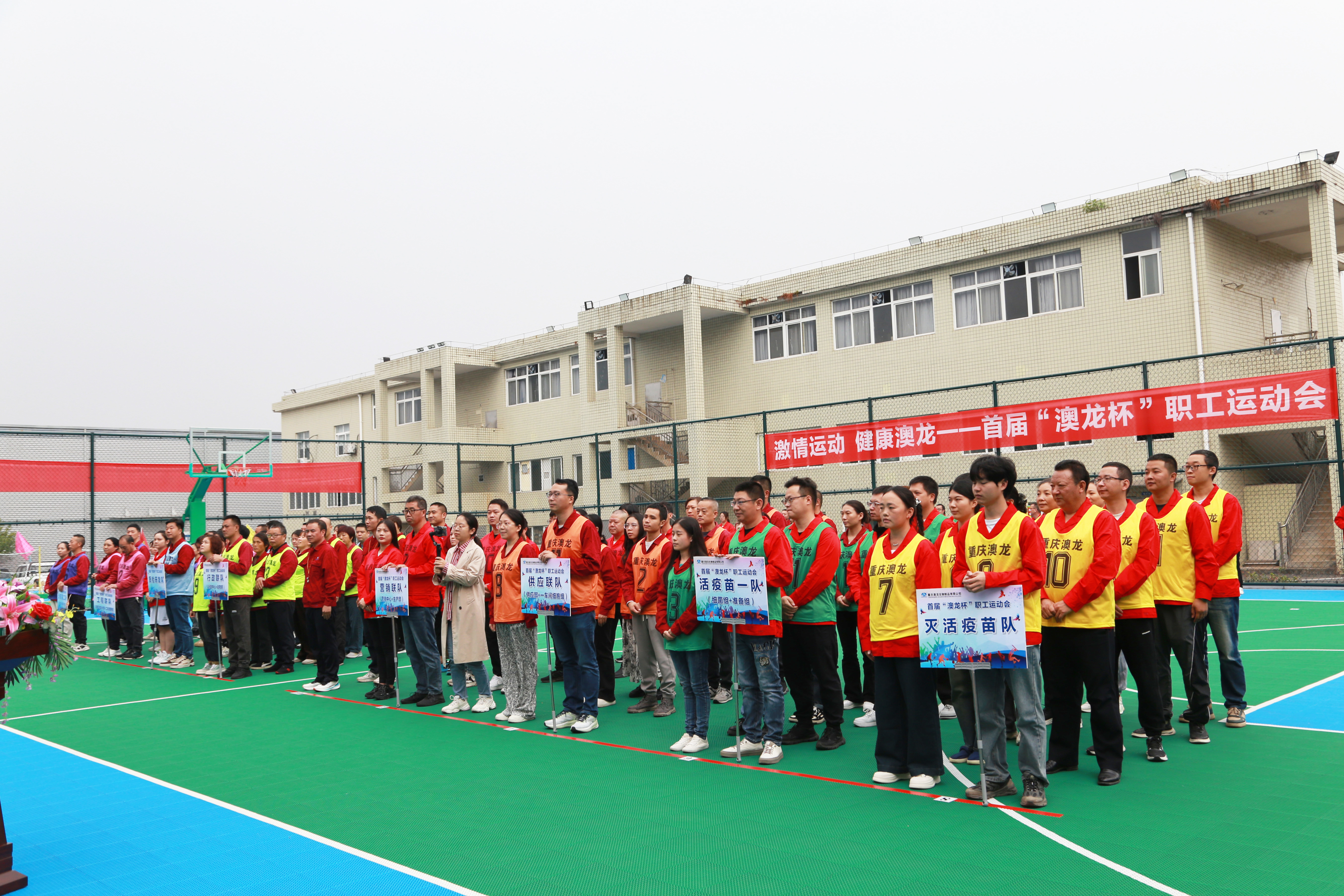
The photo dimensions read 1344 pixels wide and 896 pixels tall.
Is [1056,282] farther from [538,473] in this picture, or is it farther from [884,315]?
[538,473]

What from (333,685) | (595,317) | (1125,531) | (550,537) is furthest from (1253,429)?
(595,317)

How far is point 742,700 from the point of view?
708 centimetres

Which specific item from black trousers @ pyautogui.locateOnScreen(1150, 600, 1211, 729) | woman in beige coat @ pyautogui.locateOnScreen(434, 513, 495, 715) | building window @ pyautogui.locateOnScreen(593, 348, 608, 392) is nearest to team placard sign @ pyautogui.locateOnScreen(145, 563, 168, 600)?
woman in beige coat @ pyautogui.locateOnScreen(434, 513, 495, 715)

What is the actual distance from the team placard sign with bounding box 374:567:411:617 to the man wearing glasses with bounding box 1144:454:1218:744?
6.47m

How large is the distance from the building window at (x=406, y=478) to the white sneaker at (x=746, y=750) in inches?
1362

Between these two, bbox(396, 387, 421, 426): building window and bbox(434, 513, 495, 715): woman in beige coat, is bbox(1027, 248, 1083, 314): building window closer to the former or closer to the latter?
bbox(434, 513, 495, 715): woman in beige coat

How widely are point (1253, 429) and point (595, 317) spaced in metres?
21.0

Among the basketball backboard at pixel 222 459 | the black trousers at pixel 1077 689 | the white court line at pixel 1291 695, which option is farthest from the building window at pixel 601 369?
the black trousers at pixel 1077 689

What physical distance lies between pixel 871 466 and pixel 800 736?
14.4 metres

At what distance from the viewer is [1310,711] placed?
7.62 meters

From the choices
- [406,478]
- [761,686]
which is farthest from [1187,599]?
[406,478]

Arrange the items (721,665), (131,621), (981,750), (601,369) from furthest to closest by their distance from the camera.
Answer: (601,369), (131,621), (721,665), (981,750)

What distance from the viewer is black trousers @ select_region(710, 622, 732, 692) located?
29.6 ft

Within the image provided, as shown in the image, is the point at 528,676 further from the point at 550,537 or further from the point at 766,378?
the point at 766,378
